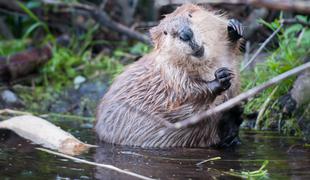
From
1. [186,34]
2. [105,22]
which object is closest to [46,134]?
[186,34]

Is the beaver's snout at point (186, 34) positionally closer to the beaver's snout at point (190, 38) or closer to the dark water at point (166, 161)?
the beaver's snout at point (190, 38)

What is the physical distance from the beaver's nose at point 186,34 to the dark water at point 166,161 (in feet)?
1.98

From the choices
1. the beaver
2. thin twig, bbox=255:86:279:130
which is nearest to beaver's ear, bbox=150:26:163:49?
the beaver

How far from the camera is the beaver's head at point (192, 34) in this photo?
3357 mm

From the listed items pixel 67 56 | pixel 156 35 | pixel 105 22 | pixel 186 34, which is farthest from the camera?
pixel 105 22

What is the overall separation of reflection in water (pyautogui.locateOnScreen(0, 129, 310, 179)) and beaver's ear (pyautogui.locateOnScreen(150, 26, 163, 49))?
0.64 meters

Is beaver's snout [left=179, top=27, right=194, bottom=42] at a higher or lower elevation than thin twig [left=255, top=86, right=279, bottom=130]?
higher

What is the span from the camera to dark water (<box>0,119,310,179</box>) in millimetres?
2768

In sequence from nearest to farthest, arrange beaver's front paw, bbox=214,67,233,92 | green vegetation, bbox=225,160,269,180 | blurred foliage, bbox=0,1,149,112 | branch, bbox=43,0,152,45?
green vegetation, bbox=225,160,269,180
beaver's front paw, bbox=214,67,233,92
blurred foliage, bbox=0,1,149,112
branch, bbox=43,0,152,45

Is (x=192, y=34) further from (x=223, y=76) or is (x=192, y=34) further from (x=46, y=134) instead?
(x=46, y=134)

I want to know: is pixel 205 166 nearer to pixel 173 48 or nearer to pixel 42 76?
pixel 173 48

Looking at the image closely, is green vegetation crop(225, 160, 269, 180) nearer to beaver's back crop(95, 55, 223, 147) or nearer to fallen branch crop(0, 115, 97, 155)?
beaver's back crop(95, 55, 223, 147)

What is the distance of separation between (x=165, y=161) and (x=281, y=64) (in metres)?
1.44

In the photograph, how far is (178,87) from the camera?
140 inches
